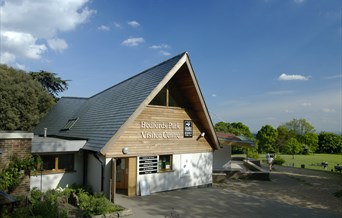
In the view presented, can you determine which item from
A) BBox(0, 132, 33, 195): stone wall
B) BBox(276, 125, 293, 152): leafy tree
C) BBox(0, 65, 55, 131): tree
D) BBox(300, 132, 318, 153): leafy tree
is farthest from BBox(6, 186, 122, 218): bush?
BBox(300, 132, 318, 153): leafy tree

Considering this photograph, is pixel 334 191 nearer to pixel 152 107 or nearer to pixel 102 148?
pixel 152 107

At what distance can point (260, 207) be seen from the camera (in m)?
11.6

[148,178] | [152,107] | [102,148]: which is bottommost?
[148,178]

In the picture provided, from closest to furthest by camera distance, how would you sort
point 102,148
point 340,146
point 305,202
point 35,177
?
point 102,148 < point 35,177 < point 305,202 < point 340,146

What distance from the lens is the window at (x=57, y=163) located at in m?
12.5

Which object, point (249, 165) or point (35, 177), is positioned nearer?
point (35, 177)

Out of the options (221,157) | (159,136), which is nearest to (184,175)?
(159,136)

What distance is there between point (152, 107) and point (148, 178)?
3.53 m

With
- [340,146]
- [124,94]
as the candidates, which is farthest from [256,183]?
[340,146]

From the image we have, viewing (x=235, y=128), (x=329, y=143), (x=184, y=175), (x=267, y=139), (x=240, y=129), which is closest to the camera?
(x=184, y=175)

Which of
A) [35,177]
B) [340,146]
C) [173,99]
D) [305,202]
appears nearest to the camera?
[35,177]

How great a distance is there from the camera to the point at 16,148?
10.8 m

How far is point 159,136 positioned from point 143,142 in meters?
1.03

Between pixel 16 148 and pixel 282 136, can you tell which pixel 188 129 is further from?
pixel 282 136
